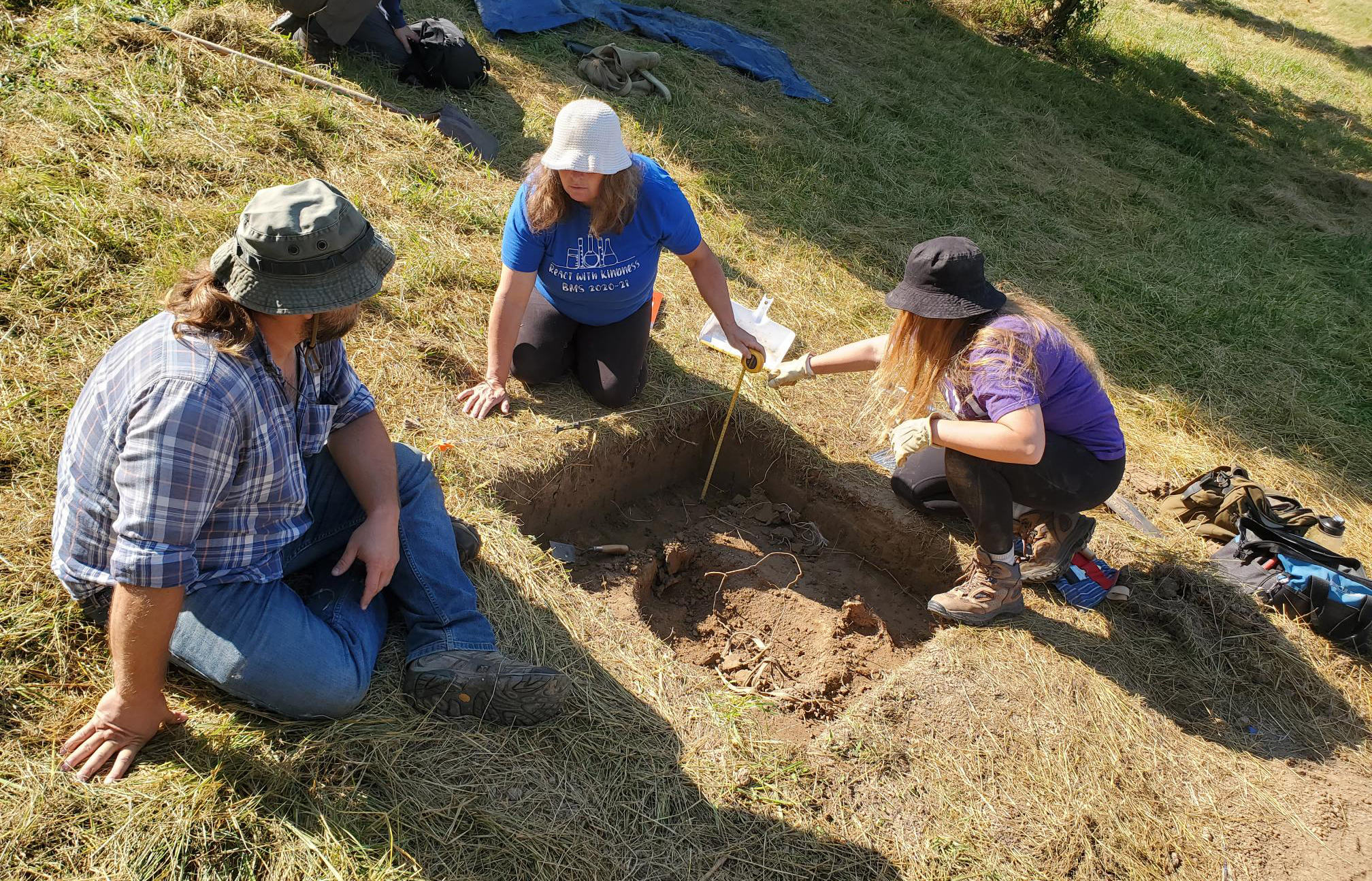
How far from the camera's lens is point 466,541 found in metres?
2.76

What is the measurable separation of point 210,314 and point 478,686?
1190mm

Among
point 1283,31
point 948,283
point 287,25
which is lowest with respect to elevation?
point 287,25

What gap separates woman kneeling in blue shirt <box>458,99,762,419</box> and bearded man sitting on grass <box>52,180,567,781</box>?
1026mm

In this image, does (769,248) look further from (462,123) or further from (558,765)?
(558,765)

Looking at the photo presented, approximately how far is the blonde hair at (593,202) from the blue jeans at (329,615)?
1.10 metres

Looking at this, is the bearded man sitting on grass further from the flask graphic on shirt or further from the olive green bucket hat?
the flask graphic on shirt

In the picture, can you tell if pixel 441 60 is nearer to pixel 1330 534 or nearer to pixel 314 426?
pixel 314 426

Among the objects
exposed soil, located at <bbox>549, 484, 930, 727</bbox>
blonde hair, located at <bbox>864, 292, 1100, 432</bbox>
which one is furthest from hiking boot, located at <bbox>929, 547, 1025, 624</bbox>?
blonde hair, located at <bbox>864, 292, 1100, 432</bbox>

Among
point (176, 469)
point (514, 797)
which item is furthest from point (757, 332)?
point (176, 469)

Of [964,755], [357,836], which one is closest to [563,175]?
[357,836]

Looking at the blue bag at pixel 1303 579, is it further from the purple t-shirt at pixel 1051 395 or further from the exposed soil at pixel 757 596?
the exposed soil at pixel 757 596

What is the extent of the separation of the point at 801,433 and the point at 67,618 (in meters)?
2.84

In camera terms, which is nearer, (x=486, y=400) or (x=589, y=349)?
(x=486, y=400)

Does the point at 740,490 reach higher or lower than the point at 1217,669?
lower
